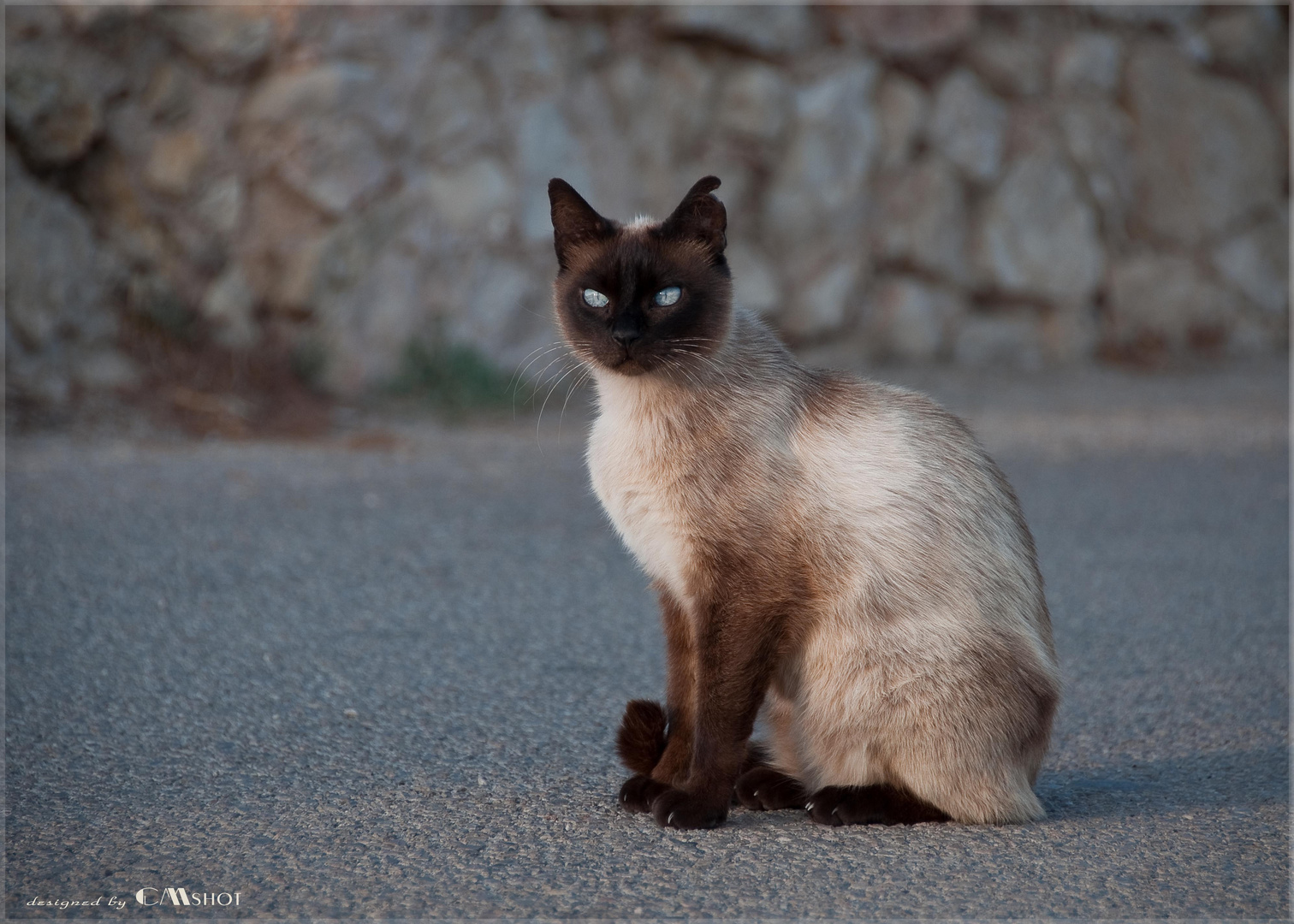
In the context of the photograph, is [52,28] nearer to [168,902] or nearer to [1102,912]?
[168,902]

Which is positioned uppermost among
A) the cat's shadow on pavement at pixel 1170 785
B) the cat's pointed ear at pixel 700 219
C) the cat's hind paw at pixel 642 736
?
the cat's pointed ear at pixel 700 219

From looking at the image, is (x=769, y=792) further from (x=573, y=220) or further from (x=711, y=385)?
(x=573, y=220)

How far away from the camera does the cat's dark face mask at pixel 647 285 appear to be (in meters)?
2.68

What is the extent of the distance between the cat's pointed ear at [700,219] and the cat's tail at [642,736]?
1.10m

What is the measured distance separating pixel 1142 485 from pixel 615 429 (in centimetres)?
441

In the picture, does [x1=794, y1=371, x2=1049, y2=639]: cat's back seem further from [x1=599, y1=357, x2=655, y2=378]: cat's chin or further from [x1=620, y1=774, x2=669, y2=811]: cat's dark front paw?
[x1=620, y1=774, x2=669, y2=811]: cat's dark front paw

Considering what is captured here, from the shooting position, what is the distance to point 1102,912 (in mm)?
2121

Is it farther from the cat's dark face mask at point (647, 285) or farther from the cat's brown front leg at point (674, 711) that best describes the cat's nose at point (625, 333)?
the cat's brown front leg at point (674, 711)

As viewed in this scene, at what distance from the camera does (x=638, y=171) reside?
315 inches

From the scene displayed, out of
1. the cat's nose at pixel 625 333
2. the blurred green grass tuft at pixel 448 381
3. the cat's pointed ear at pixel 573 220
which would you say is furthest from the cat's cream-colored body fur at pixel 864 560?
the blurred green grass tuft at pixel 448 381

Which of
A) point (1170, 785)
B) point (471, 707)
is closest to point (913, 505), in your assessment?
point (1170, 785)

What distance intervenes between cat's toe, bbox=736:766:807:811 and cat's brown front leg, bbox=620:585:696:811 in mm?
164

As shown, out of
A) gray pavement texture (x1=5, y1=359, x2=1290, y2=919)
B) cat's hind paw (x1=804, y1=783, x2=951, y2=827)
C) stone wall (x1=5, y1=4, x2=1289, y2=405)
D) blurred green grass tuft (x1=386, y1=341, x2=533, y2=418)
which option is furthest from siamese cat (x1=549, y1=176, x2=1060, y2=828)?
stone wall (x1=5, y1=4, x2=1289, y2=405)

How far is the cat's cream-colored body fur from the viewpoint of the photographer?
2.49 metres
